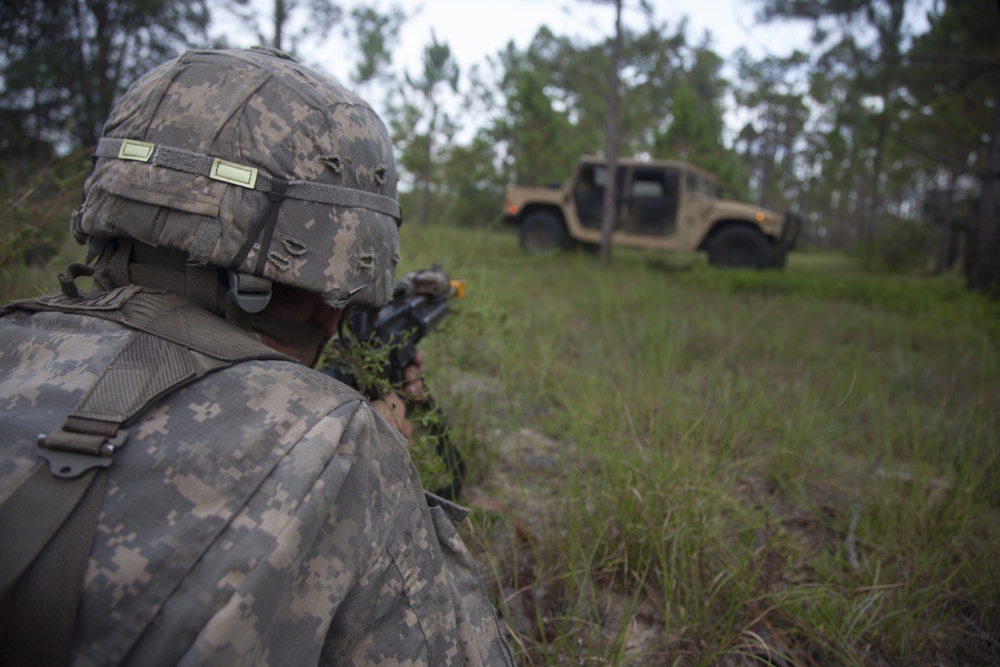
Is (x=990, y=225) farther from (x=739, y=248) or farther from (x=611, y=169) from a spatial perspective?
(x=611, y=169)

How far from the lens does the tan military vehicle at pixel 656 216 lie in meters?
10.4

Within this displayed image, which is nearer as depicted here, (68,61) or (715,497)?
(715,497)

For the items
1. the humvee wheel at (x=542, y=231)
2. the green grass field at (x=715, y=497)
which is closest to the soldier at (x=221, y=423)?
the green grass field at (x=715, y=497)

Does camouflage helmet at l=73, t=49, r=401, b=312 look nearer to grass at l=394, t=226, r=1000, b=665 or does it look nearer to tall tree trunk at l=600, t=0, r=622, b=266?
grass at l=394, t=226, r=1000, b=665

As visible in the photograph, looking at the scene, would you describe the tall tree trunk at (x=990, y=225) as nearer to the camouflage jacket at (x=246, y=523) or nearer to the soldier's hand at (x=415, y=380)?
the soldier's hand at (x=415, y=380)

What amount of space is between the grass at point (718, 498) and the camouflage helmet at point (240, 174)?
914mm

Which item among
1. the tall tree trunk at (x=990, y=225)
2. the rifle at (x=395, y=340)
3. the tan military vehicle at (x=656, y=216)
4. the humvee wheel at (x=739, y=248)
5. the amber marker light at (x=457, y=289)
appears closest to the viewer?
the rifle at (x=395, y=340)

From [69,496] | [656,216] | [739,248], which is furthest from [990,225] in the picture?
[69,496]

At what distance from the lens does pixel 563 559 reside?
1.86 metres

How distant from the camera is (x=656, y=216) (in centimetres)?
1081

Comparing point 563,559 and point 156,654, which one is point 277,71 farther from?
point 563,559

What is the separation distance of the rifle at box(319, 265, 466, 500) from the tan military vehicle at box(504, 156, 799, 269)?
822 cm

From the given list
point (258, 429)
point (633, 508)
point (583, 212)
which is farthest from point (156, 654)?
point (583, 212)

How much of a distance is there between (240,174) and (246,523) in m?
0.61
